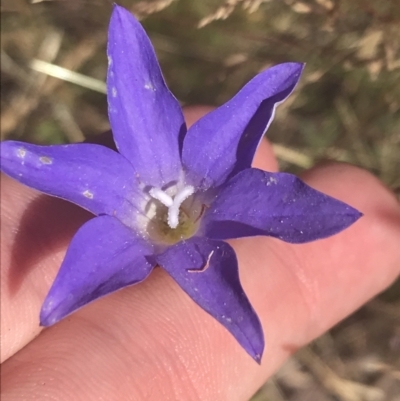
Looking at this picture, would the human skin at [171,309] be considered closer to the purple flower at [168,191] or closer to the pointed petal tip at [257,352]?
the purple flower at [168,191]

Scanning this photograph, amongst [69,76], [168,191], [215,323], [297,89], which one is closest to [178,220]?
[168,191]

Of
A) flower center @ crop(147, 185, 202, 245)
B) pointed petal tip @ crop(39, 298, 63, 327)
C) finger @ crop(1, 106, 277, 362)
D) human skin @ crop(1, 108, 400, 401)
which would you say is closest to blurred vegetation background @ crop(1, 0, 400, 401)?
human skin @ crop(1, 108, 400, 401)

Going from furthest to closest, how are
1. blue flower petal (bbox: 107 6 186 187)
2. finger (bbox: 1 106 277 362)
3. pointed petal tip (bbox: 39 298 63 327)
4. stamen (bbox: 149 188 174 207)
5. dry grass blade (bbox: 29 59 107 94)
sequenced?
dry grass blade (bbox: 29 59 107 94) < finger (bbox: 1 106 277 362) < stamen (bbox: 149 188 174 207) < blue flower petal (bbox: 107 6 186 187) < pointed petal tip (bbox: 39 298 63 327)

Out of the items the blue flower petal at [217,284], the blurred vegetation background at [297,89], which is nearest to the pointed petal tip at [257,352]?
the blue flower petal at [217,284]

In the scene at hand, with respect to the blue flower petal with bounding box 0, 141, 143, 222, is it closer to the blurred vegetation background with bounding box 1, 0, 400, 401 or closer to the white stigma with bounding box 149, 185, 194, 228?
the white stigma with bounding box 149, 185, 194, 228

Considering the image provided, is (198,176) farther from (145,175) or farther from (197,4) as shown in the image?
(197,4)

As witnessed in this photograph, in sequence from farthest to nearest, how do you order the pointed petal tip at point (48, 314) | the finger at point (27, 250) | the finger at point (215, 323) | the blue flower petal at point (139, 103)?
the finger at point (27, 250) < the finger at point (215, 323) < the blue flower petal at point (139, 103) < the pointed petal tip at point (48, 314)

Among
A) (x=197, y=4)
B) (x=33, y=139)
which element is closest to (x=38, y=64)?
(x=33, y=139)
